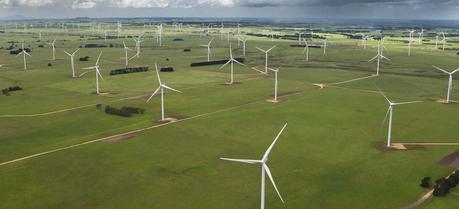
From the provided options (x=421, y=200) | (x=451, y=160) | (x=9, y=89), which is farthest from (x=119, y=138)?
(x=9, y=89)

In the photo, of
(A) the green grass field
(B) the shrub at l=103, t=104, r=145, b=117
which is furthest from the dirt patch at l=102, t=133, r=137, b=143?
(B) the shrub at l=103, t=104, r=145, b=117

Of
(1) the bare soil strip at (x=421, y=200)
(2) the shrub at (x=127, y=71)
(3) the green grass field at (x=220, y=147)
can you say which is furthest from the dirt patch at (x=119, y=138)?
(2) the shrub at (x=127, y=71)

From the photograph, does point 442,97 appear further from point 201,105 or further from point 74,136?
point 74,136

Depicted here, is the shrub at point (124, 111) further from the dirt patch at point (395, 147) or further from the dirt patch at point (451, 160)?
the dirt patch at point (451, 160)

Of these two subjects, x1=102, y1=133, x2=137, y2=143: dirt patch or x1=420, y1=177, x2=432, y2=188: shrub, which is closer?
x1=420, y1=177, x2=432, y2=188: shrub

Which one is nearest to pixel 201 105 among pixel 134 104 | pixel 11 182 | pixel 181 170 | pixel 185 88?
pixel 134 104

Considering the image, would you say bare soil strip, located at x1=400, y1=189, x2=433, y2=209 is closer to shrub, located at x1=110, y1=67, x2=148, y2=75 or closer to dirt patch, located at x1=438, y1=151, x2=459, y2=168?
dirt patch, located at x1=438, y1=151, x2=459, y2=168

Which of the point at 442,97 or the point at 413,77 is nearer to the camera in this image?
the point at 442,97

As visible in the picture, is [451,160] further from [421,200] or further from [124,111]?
[124,111]
